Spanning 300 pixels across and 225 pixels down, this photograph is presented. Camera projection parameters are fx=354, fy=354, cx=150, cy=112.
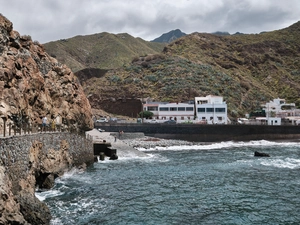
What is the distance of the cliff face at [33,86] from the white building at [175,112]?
51.2m

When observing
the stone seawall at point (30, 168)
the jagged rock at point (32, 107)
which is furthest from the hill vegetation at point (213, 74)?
the stone seawall at point (30, 168)

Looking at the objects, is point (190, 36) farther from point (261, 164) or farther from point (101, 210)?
point (101, 210)

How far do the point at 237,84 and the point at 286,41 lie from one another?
66.7 meters

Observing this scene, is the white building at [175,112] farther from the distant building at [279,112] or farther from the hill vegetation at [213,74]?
the distant building at [279,112]

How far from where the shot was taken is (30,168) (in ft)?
74.6

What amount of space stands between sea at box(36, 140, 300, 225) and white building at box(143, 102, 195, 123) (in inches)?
1999

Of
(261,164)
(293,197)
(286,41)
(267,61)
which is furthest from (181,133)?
(286,41)

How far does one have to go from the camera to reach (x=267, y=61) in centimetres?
15500

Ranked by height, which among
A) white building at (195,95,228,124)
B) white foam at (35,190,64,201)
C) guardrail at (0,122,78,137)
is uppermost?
white building at (195,95,228,124)

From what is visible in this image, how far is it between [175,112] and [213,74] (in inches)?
1572

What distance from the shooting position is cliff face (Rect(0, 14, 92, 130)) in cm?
2712

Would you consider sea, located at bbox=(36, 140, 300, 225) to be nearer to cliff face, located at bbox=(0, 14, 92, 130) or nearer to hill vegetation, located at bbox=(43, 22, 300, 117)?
cliff face, located at bbox=(0, 14, 92, 130)

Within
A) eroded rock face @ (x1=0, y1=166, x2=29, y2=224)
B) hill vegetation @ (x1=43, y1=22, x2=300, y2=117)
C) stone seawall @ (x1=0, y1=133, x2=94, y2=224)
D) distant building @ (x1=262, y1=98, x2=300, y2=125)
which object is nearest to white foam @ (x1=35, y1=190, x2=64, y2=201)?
stone seawall @ (x1=0, y1=133, x2=94, y2=224)

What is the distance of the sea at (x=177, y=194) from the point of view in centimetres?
2022
